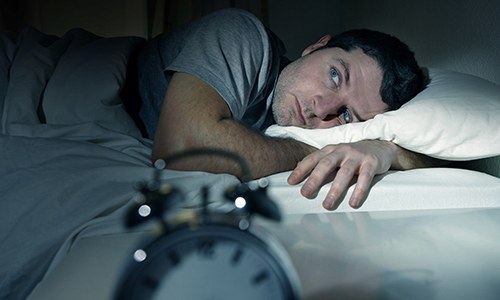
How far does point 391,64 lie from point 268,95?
0.89 ft

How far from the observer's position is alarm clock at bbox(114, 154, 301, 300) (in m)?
0.32

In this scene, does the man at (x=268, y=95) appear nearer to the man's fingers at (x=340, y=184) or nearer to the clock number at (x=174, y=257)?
the man's fingers at (x=340, y=184)

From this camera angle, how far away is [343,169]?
798mm

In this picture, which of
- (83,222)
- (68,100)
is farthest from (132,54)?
(83,222)

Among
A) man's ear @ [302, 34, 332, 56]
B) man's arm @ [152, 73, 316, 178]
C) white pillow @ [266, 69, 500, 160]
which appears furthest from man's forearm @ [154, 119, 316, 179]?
man's ear @ [302, 34, 332, 56]

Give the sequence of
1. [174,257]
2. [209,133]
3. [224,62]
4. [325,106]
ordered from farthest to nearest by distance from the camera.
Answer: [325,106], [224,62], [209,133], [174,257]

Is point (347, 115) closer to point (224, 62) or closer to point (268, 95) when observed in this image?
point (268, 95)

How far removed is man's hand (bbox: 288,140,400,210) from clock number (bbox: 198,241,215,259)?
0.43 meters

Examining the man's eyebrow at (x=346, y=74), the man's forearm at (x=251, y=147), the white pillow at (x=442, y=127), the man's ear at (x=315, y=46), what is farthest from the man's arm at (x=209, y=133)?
the man's ear at (x=315, y=46)

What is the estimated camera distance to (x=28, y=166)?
776mm

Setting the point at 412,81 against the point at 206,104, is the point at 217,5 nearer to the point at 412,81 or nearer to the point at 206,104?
the point at 412,81

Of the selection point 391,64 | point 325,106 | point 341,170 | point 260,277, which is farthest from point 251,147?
point 260,277

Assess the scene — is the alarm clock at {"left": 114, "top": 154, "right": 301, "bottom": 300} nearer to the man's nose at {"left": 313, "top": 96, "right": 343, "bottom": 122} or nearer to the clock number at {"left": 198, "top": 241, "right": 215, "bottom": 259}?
the clock number at {"left": 198, "top": 241, "right": 215, "bottom": 259}

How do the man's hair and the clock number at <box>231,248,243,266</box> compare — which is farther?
the man's hair
